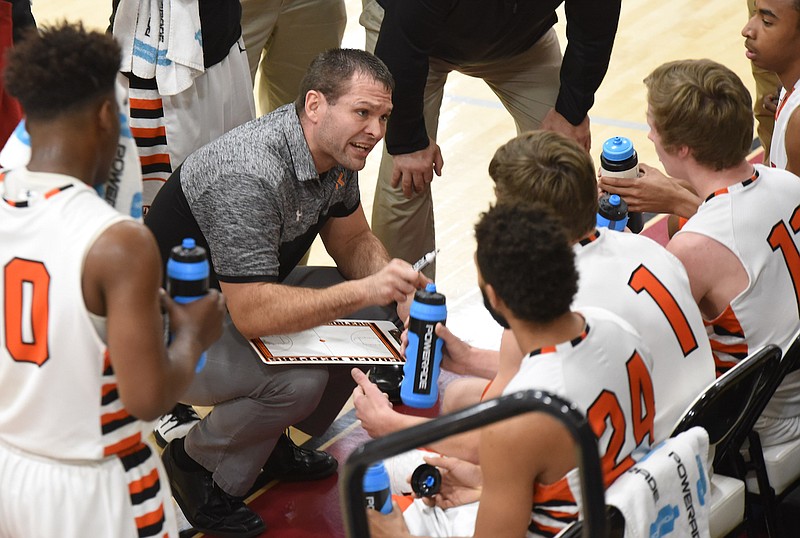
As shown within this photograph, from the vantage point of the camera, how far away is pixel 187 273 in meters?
2.30

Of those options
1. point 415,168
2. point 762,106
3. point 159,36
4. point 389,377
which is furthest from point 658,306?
point 762,106

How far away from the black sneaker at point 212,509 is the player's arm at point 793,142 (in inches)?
81.7

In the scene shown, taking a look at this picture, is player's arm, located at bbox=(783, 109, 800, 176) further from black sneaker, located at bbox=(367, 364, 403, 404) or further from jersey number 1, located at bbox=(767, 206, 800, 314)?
black sneaker, located at bbox=(367, 364, 403, 404)

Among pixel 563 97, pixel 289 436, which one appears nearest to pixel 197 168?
pixel 289 436

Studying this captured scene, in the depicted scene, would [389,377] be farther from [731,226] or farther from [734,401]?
[734,401]

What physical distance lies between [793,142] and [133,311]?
2418 millimetres

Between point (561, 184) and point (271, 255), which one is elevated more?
point (561, 184)

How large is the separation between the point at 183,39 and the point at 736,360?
214cm

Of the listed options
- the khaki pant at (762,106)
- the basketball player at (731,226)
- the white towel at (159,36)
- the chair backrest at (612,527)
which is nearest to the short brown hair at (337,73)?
the white towel at (159,36)

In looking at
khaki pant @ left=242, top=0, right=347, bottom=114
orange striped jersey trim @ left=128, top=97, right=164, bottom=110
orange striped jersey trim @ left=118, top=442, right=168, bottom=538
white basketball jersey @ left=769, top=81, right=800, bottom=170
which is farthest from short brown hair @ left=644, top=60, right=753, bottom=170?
khaki pant @ left=242, top=0, right=347, bottom=114

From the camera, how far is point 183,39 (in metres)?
3.90

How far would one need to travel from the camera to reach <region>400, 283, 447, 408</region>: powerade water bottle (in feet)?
9.66

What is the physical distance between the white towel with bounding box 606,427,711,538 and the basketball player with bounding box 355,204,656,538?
0.25 ft

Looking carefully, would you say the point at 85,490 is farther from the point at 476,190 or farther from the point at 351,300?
the point at 476,190
